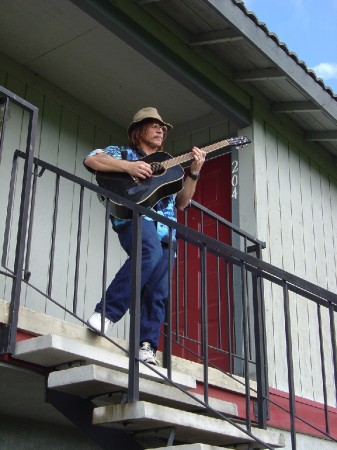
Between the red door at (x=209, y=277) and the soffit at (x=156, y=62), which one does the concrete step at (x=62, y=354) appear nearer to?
the red door at (x=209, y=277)

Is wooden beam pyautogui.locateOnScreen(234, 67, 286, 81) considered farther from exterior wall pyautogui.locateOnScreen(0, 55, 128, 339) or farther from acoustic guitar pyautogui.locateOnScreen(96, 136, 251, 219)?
acoustic guitar pyautogui.locateOnScreen(96, 136, 251, 219)

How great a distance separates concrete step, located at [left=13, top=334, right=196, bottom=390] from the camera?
11.5ft

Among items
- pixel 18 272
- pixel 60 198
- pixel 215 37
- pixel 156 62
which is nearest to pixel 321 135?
pixel 215 37

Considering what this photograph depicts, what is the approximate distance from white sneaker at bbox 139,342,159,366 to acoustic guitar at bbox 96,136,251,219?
2.38 feet

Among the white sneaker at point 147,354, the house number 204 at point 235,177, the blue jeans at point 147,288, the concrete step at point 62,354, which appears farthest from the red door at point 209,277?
the concrete step at point 62,354

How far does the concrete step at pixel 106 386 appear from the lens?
3402 millimetres

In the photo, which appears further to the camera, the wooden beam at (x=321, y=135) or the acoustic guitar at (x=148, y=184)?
the wooden beam at (x=321, y=135)

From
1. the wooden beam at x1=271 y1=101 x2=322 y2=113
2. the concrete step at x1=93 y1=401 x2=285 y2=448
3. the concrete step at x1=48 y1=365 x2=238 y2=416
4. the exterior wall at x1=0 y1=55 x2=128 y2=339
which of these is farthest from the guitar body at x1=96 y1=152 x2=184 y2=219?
the wooden beam at x1=271 y1=101 x2=322 y2=113

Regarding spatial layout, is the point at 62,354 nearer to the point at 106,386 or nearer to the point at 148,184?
the point at 106,386

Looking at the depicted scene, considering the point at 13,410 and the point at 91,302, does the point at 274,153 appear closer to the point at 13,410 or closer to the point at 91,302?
the point at 91,302

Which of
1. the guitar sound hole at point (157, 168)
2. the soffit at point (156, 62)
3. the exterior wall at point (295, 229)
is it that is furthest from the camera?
the exterior wall at point (295, 229)

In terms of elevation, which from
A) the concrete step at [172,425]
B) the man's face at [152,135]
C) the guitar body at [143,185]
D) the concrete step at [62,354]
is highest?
the man's face at [152,135]

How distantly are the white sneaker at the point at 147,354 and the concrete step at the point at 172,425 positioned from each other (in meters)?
0.43

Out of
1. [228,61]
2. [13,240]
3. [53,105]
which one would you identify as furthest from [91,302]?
[228,61]
